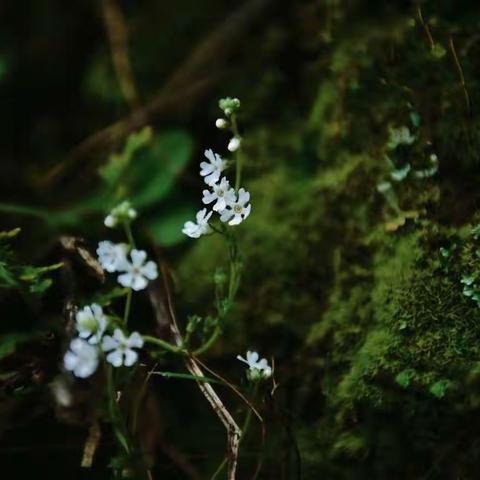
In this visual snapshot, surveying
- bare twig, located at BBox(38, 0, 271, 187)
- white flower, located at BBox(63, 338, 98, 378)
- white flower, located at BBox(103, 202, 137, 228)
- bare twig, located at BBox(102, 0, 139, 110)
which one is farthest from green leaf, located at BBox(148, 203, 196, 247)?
white flower, located at BBox(63, 338, 98, 378)

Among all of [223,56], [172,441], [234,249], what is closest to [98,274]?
[234,249]

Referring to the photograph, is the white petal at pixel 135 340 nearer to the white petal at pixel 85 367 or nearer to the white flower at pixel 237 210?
the white petal at pixel 85 367

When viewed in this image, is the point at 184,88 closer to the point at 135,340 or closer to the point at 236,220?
the point at 236,220

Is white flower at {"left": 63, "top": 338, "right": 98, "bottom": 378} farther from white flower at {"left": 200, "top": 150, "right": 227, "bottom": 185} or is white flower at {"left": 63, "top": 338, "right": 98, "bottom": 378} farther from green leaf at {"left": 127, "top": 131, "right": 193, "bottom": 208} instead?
green leaf at {"left": 127, "top": 131, "right": 193, "bottom": 208}

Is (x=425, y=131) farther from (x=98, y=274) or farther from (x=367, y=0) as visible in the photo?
(x=98, y=274)

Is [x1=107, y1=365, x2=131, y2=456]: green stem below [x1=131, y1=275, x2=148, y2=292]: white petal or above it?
below

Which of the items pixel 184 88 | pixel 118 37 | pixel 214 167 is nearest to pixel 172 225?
pixel 184 88
